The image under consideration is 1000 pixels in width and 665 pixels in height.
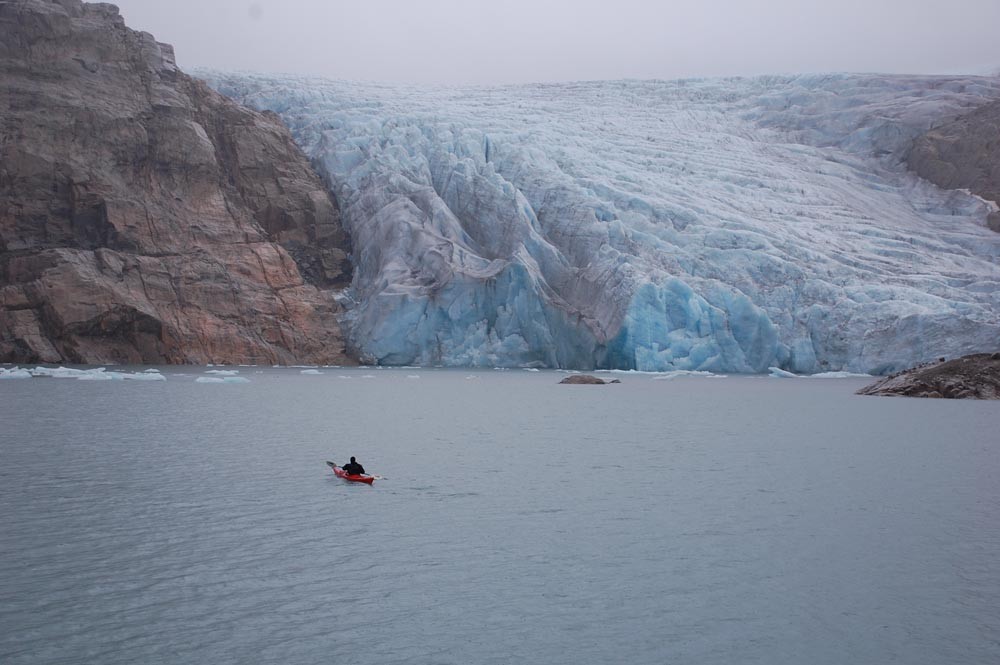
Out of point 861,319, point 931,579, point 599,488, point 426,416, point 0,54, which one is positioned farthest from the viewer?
point 0,54

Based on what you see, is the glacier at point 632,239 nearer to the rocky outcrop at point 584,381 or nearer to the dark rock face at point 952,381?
the rocky outcrop at point 584,381

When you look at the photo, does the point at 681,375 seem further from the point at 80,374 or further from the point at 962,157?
the point at 962,157

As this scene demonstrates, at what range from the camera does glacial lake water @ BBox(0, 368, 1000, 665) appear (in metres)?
5.37

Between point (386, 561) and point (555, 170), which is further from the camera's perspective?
point (555, 170)

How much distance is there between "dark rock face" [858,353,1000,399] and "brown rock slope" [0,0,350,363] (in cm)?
1840

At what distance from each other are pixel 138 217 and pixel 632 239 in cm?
1702

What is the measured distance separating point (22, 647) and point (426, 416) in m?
12.0

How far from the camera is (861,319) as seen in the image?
30156mm

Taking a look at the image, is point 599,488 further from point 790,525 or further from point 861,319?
point 861,319

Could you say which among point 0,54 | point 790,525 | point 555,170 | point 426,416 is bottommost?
point 426,416

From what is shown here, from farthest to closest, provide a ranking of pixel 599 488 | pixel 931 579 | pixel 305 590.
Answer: pixel 599 488
pixel 931 579
pixel 305 590

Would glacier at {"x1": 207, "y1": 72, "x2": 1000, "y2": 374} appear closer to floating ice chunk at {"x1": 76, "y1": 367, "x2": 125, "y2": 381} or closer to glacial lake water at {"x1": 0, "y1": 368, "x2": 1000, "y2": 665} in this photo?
floating ice chunk at {"x1": 76, "y1": 367, "x2": 125, "y2": 381}

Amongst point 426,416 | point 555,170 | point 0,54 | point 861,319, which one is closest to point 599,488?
point 426,416

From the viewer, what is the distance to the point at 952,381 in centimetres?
2411
